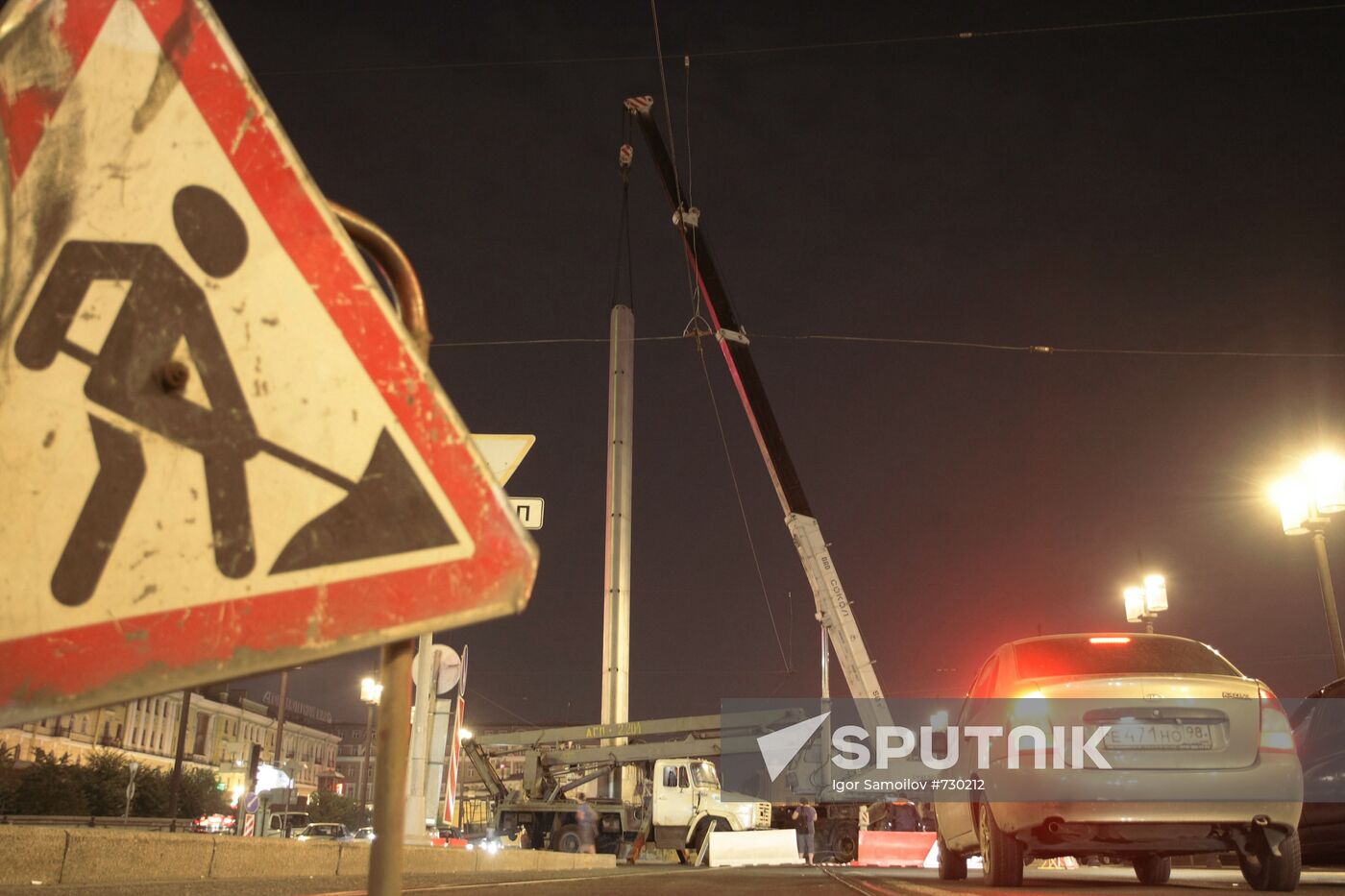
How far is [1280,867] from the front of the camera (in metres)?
6.79

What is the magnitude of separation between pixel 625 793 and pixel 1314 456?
673 inches

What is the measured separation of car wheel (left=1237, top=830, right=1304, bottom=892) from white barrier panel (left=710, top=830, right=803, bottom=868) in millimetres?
14831

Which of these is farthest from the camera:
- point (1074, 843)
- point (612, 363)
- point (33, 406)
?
point (612, 363)

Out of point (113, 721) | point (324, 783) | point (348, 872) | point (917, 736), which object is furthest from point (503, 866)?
point (324, 783)

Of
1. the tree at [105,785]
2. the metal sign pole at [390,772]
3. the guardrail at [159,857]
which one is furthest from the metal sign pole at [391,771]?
the tree at [105,785]

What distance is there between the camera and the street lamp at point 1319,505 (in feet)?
52.3

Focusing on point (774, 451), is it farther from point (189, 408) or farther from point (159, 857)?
point (189, 408)

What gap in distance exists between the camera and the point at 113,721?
6856 cm

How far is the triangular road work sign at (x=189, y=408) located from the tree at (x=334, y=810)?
7517cm

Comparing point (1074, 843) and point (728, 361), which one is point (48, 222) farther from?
point (728, 361)

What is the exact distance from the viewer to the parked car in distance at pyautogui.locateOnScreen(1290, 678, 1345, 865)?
845 centimetres

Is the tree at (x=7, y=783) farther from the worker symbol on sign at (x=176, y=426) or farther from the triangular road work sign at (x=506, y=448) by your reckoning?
the worker symbol on sign at (x=176, y=426)

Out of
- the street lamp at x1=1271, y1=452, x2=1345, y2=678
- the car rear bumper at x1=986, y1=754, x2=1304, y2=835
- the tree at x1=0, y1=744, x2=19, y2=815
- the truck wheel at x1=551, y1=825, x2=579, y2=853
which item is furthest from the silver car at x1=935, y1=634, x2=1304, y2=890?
the tree at x1=0, y1=744, x2=19, y2=815

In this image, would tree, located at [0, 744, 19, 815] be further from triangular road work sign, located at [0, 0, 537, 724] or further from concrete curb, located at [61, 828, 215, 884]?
triangular road work sign, located at [0, 0, 537, 724]
